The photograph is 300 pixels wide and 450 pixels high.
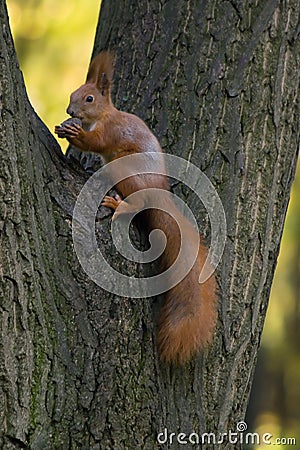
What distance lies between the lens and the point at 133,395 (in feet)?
6.54

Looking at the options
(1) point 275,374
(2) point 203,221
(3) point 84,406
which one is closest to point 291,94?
(2) point 203,221

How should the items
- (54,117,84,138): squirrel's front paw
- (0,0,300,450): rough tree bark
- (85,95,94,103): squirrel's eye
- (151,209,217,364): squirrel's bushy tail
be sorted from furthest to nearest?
(85,95,94,103): squirrel's eye, (54,117,84,138): squirrel's front paw, (151,209,217,364): squirrel's bushy tail, (0,0,300,450): rough tree bark

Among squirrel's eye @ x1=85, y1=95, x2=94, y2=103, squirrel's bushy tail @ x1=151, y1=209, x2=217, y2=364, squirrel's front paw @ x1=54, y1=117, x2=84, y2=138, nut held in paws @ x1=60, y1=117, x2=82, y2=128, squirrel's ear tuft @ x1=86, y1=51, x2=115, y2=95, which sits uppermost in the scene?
squirrel's ear tuft @ x1=86, y1=51, x2=115, y2=95

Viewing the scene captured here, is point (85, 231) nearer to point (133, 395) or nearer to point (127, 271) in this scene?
point (127, 271)

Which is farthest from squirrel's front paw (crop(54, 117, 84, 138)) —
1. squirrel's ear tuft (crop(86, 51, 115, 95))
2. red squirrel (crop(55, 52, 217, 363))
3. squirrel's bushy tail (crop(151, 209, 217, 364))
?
squirrel's bushy tail (crop(151, 209, 217, 364))

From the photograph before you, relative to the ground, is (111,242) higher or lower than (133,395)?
higher

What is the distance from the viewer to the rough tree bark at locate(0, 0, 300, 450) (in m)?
1.86

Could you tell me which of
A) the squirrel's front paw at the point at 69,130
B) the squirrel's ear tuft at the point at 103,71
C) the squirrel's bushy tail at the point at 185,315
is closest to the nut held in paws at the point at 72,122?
the squirrel's front paw at the point at 69,130

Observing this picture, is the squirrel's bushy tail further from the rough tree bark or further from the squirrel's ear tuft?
the squirrel's ear tuft

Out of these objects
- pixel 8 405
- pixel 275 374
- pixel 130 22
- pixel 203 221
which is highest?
pixel 275 374

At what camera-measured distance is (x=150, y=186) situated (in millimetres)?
2238

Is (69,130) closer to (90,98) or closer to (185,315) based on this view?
(90,98)

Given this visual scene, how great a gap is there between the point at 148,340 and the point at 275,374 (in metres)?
7.10

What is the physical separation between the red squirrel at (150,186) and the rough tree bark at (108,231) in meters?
0.06
